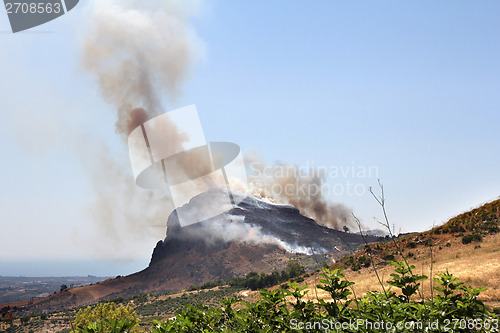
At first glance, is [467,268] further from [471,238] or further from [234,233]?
[234,233]

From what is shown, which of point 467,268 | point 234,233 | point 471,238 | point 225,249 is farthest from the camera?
point 234,233

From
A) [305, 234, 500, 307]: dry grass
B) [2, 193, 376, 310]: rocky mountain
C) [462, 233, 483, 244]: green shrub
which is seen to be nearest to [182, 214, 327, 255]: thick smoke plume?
[2, 193, 376, 310]: rocky mountain

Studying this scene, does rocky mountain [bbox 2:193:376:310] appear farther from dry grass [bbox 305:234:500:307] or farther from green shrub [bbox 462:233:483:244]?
dry grass [bbox 305:234:500:307]

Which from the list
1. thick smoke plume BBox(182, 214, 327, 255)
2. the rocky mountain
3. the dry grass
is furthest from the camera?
thick smoke plume BBox(182, 214, 327, 255)

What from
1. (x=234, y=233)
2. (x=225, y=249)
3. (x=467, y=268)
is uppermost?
(x=234, y=233)

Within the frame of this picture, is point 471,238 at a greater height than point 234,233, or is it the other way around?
point 234,233

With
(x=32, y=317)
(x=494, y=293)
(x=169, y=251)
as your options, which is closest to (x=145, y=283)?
(x=169, y=251)

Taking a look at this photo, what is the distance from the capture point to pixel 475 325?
10.8 feet

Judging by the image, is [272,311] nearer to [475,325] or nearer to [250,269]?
[475,325]

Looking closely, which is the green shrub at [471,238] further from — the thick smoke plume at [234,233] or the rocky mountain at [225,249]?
the thick smoke plume at [234,233]

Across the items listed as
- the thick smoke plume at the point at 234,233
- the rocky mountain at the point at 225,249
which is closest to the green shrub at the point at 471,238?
Result: the rocky mountain at the point at 225,249

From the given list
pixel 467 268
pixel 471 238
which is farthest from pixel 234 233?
pixel 467 268

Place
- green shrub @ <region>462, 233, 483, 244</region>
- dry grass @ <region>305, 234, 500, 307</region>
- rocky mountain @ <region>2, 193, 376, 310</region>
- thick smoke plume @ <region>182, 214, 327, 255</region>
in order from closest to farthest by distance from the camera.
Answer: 1. dry grass @ <region>305, 234, 500, 307</region>
2. green shrub @ <region>462, 233, 483, 244</region>
3. rocky mountain @ <region>2, 193, 376, 310</region>
4. thick smoke plume @ <region>182, 214, 327, 255</region>

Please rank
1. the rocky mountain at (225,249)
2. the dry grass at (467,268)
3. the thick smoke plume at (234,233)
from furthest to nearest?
the thick smoke plume at (234,233)
the rocky mountain at (225,249)
the dry grass at (467,268)
